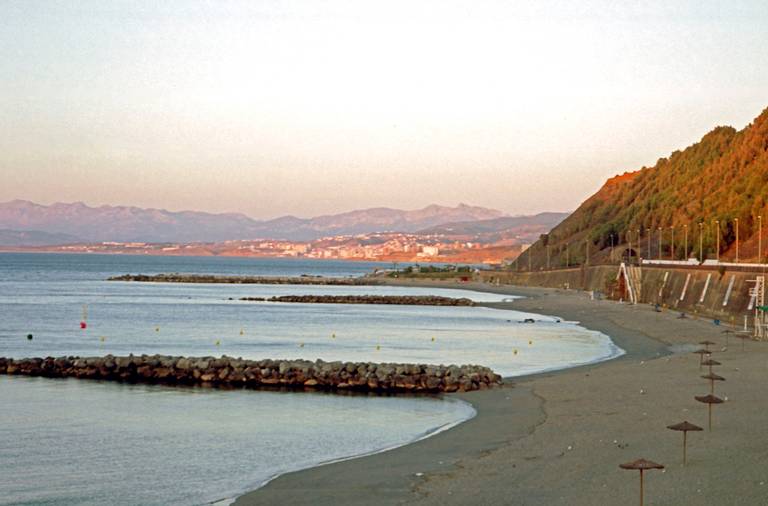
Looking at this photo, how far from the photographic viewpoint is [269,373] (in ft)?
119

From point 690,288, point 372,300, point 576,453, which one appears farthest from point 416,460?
point 372,300

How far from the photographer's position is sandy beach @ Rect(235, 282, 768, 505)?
56.1 feet

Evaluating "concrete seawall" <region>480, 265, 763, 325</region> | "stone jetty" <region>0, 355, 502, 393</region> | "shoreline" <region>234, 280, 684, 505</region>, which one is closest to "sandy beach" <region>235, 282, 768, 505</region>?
"shoreline" <region>234, 280, 684, 505</region>

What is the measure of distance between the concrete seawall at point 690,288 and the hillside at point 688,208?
24.6 feet

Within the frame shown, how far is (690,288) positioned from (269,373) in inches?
1895

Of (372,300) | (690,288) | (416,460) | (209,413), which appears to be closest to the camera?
(416,460)

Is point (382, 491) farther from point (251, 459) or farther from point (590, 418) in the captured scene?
point (590, 418)

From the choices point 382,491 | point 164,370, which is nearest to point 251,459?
point 382,491

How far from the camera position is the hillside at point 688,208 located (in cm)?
11475

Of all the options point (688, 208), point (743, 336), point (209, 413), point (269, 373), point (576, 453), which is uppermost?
point (688, 208)

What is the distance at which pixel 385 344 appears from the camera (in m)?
54.3

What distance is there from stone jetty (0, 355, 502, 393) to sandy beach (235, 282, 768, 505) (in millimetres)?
1984

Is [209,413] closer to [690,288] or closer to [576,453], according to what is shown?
[576,453]

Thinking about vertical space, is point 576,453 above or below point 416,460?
above
